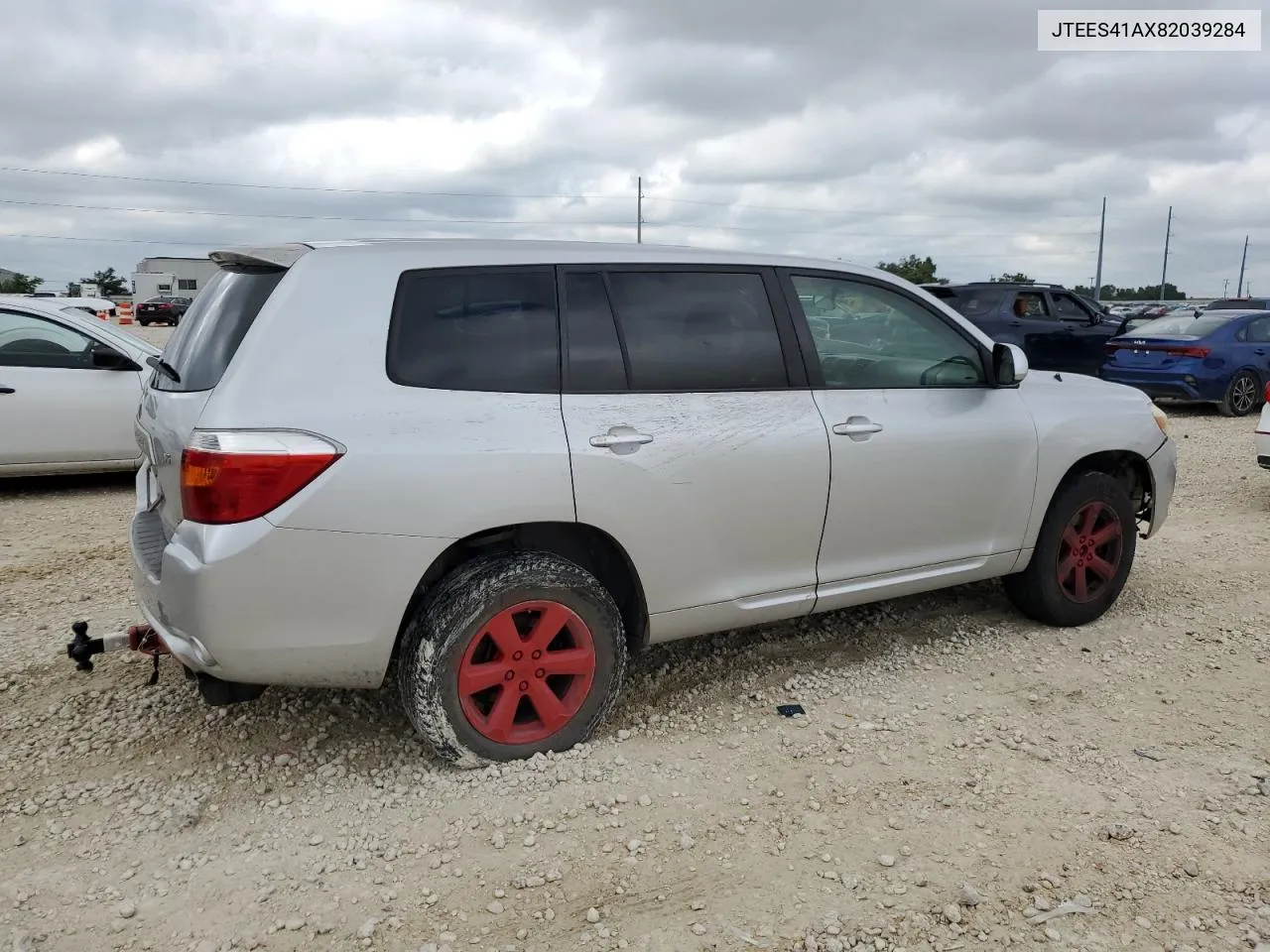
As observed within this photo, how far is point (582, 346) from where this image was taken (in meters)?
3.33

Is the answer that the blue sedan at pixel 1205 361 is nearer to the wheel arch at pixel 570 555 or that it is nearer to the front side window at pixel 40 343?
the wheel arch at pixel 570 555

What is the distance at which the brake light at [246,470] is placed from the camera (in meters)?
2.75

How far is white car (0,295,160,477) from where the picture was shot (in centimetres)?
728

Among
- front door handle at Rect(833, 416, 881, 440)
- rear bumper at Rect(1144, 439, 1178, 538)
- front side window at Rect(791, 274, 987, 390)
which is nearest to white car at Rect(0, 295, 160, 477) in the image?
front side window at Rect(791, 274, 987, 390)

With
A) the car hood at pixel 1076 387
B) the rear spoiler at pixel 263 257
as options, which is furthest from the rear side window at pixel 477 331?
the car hood at pixel 1076 387

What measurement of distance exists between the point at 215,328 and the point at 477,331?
0.87 m

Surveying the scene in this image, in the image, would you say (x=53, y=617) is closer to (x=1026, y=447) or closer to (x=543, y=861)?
(x=543, y=861)

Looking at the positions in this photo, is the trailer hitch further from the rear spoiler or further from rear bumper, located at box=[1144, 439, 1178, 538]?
rear bumper, located at box=[1144, 439, 1178, 538]

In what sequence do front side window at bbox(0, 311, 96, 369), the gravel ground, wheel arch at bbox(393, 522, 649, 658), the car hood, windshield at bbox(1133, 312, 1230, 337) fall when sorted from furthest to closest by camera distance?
windshield at bbox(1133, 312, 1230, 337), front side window at bbox(0, 311, 96, 369), the car hood, wheel arch at bbox(393, 522, 649, 658), the gravel ground

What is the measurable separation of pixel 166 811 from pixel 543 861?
1229 millimetres

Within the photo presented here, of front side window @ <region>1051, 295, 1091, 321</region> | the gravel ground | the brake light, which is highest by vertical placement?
front side window @ <region>1051, 295, 1091, 321</region>

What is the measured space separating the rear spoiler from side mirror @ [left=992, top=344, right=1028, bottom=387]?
2797 mm

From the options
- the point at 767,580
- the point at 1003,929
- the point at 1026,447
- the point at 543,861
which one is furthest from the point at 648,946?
the point at 1026,447

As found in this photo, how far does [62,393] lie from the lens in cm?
736
